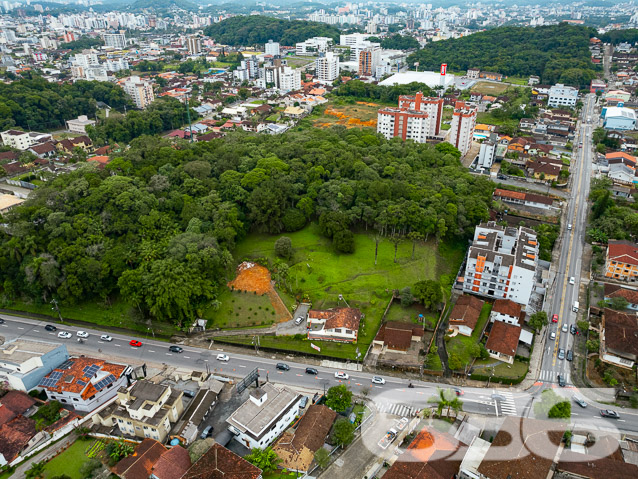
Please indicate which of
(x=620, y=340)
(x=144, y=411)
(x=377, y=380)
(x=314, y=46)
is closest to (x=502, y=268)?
(x=620, y=340)

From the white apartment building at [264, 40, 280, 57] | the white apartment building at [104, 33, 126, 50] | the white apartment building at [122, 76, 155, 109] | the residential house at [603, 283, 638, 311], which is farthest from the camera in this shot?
the white apartment building at [104, 33, 126, 50]

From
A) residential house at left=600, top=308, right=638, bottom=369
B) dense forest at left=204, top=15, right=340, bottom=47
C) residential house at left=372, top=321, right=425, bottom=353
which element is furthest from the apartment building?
dense forest at left=204, top=15, right=340, bottom=47

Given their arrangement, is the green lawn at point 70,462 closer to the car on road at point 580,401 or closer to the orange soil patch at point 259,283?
the orange soil patch at point 259,283

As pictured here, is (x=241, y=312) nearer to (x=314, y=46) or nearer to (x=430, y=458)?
(x=430, y=458)

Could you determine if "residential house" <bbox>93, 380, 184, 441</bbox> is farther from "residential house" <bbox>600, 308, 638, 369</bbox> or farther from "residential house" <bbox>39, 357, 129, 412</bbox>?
"residential house" <bbox>600, 308, 638, 369</bbox>

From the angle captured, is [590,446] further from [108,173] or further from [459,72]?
[459,72]

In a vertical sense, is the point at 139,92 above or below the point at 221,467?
above
